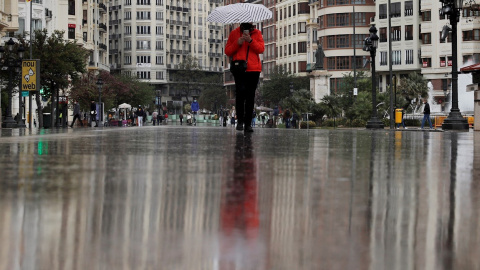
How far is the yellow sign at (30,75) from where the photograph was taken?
4119cm

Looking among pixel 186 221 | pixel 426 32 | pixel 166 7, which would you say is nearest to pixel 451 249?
pixel 186 221

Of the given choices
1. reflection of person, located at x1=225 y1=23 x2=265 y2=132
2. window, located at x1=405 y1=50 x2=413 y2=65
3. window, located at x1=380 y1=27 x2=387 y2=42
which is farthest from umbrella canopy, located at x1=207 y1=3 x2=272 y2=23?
window, located at x1=380 y1=27 x2=387 y2=42

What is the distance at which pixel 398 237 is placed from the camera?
2.94 metres

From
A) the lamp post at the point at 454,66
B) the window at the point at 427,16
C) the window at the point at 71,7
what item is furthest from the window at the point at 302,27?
the lamp post at the point at 454,66

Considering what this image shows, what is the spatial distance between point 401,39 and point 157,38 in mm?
78823

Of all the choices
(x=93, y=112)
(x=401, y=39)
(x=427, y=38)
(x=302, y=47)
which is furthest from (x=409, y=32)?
(x=93, y=112)

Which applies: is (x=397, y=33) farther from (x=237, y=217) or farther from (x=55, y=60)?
(x=237, y=217)

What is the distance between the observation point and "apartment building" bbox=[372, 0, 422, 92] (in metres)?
100

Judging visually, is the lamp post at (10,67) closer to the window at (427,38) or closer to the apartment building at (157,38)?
the window at (427,38)

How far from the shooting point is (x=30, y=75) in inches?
1638

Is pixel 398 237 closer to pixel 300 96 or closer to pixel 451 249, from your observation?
pixel 451 249

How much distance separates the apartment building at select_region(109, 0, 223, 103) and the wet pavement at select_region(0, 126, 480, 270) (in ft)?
541

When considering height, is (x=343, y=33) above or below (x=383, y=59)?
above

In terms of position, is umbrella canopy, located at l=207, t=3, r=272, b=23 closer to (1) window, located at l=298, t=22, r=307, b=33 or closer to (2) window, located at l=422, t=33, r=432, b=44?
(2) window, located at l=422, t=33, r=432, b=44
